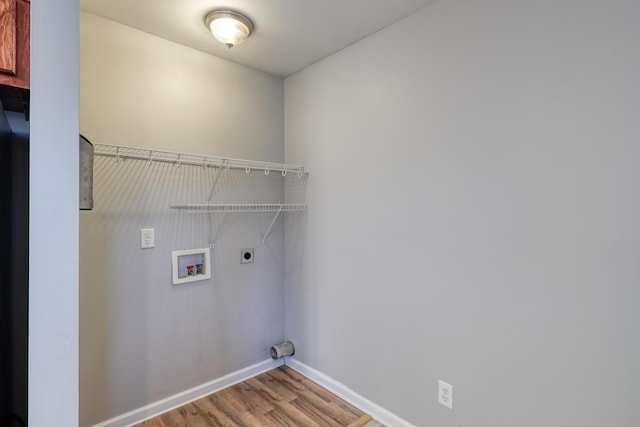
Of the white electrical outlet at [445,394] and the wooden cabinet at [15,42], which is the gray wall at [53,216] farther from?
the white electrical outlet at [445,394]

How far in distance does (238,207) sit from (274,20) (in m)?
1.25

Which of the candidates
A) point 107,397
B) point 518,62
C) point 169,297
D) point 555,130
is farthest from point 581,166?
point 107,397

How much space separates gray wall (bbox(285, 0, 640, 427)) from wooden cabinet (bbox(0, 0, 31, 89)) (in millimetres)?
1611

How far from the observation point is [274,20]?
72.7 inches

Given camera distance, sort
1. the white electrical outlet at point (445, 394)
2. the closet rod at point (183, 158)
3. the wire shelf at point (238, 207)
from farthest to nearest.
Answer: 1. the wire shelf at point (238, 207)
2. the closet rod at point (183, 158)
3. the white electrical outlet at point (445, 394)

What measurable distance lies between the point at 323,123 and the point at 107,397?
7.22 ft

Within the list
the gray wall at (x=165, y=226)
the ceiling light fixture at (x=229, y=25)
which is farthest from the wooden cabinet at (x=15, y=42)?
the ceiling light fixture at (x=229, y=25)

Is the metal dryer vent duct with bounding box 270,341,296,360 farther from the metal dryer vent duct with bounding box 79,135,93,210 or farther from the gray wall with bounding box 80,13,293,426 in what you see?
the metal dryer vent duct with bounding box 79,135,93,210

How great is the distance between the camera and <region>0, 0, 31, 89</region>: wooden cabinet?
3.31 feet

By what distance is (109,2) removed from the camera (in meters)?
1.68

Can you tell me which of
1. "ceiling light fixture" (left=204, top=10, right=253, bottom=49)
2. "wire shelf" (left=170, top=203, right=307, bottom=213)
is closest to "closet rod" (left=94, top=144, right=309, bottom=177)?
"wire shelf" (left=170, top=203, right=307, bottom=213)

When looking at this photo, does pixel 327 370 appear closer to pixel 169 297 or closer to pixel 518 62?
pixel 169 297

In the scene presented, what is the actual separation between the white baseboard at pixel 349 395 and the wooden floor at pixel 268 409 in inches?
1.5

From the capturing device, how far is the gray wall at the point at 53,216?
99cm
